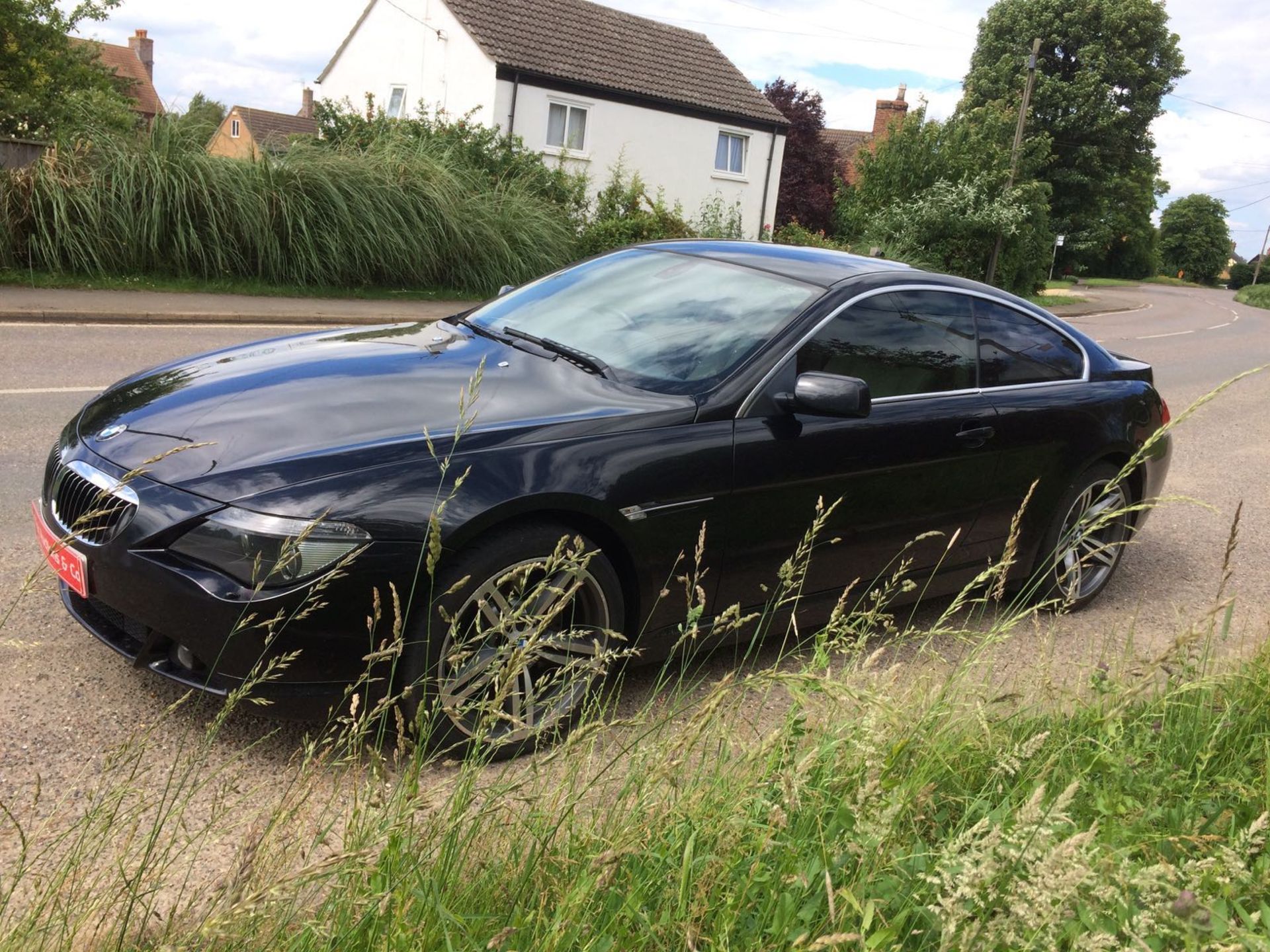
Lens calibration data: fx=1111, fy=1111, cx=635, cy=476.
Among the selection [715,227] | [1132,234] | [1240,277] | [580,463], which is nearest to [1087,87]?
[1132,234]

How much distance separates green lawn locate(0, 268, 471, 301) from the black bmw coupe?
10815 mm

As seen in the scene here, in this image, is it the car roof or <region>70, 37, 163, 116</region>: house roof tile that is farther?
<region>70, 37, 163, 116</region>: house roof tile

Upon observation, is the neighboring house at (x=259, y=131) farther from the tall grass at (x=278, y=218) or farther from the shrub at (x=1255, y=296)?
the shrub at (x=1255, y=296)

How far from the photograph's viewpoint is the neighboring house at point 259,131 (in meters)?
16.1

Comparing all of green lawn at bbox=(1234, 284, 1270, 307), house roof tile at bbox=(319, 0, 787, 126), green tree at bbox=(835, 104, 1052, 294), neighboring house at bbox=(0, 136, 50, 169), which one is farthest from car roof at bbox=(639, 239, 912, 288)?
green lawn at bbox=(1234, 284, 1270, 307)

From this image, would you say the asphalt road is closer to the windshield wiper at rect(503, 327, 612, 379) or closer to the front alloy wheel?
the front alloy wheel

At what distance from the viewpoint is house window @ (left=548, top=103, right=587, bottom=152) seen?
102 ft

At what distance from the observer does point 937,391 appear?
15.3ft

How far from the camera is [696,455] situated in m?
3.79

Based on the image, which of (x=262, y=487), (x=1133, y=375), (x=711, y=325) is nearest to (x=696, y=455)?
(x=711, y=325)

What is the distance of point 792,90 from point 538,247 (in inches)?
1414

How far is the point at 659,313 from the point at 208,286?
12.1 m

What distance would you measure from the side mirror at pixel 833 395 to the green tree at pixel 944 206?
2266cm

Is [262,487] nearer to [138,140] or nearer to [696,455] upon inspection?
[696,455]
